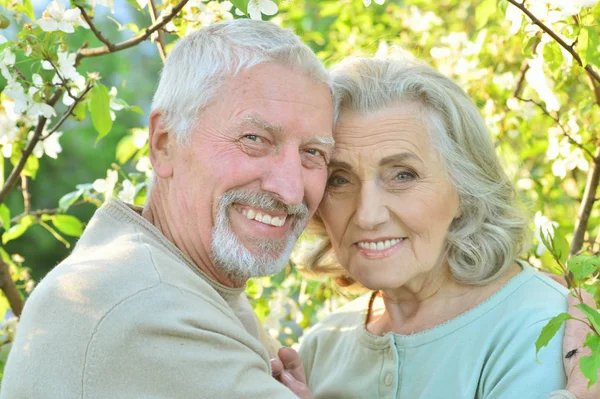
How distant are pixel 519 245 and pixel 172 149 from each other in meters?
1.30

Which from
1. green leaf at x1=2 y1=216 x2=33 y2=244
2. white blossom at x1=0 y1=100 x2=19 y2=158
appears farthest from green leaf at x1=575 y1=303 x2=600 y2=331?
green leaf at x1=2 y1=216 x2=33 y2=244

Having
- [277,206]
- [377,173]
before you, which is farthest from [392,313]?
[277,206]

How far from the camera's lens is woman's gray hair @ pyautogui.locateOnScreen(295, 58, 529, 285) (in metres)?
3.01

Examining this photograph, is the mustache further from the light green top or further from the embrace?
the light green top

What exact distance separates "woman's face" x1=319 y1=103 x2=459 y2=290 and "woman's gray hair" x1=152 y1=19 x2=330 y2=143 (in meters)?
0.32

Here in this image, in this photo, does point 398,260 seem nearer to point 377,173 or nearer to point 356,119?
point 377,173

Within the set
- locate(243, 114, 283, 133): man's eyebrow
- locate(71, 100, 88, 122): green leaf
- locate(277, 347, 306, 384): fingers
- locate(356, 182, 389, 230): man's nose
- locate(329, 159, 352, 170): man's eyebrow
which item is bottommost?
locate(277, 347, 306, 384): fingers

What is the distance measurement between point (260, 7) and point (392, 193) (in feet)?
2.50

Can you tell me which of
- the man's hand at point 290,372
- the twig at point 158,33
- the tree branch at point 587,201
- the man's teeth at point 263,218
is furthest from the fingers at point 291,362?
the tree branch at point 587,201

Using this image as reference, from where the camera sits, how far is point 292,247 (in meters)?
2.84

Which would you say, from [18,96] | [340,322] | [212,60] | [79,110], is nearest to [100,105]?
[79,110]

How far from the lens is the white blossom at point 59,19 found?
2.98 meters

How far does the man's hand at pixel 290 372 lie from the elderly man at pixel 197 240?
0.60ft

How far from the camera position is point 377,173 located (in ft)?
9.75
